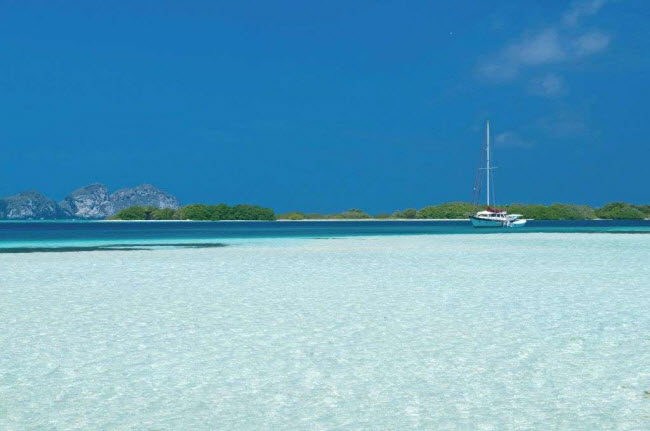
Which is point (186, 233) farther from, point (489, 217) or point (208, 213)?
point (208, 213)

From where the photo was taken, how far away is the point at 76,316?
11.0 meters

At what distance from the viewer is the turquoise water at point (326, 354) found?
5.86 metres

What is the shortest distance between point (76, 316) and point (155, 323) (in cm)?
149

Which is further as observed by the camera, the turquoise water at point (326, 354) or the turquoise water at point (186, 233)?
the turquoise water at point (186, 233)

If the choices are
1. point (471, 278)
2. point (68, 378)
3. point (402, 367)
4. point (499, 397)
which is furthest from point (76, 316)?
point (471, 278)

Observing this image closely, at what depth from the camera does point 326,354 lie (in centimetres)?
812

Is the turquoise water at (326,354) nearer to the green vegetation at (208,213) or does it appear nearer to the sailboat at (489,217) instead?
the sailboat at (489,217)

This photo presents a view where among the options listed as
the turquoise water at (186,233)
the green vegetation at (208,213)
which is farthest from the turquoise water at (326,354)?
the green vegetation at (208,213)

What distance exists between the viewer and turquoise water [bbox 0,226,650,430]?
5859 millimetres

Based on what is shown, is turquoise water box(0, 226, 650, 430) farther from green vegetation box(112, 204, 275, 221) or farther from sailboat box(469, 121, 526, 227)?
green vegetation box(112, 204, 275, 221)

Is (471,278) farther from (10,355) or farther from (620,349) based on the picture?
(10,355)

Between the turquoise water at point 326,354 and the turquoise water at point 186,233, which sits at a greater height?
the turquoise water at point 186,233

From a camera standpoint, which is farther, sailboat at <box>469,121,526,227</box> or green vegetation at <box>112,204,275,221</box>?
green vegetation at <box>112,204,275,221</box>

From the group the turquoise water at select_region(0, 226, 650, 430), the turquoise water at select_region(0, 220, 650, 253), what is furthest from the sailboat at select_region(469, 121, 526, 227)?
the turquoise water at select_region(0, 226, 650, 430)
